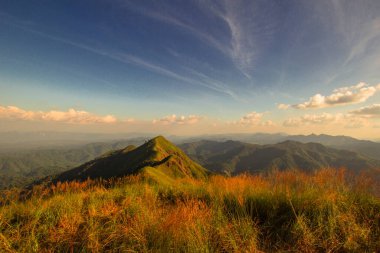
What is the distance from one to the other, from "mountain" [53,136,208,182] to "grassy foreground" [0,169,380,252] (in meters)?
64.2

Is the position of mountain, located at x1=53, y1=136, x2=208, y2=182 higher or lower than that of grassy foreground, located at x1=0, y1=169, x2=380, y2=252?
lower

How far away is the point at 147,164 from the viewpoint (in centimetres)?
8975

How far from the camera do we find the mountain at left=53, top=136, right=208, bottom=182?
86.7 m

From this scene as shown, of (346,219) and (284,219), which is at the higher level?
(346,219)

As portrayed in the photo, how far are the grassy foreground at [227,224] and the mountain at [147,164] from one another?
64.2 metres

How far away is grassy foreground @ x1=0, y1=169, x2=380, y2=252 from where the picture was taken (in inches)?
141

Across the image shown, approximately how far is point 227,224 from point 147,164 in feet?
291

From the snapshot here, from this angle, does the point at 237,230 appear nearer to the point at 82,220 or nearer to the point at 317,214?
the point at 317,214

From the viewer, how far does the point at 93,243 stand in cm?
364

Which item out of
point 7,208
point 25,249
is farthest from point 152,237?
point 7,208

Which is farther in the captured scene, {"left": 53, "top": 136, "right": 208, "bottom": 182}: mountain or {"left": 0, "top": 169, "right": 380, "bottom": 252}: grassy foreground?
{"left": 53, "top": 136, "right": 208, "bottom": 182}: mountain

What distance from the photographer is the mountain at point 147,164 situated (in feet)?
284

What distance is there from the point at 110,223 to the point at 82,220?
62cm

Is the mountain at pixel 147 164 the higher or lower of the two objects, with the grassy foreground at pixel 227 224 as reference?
lower
